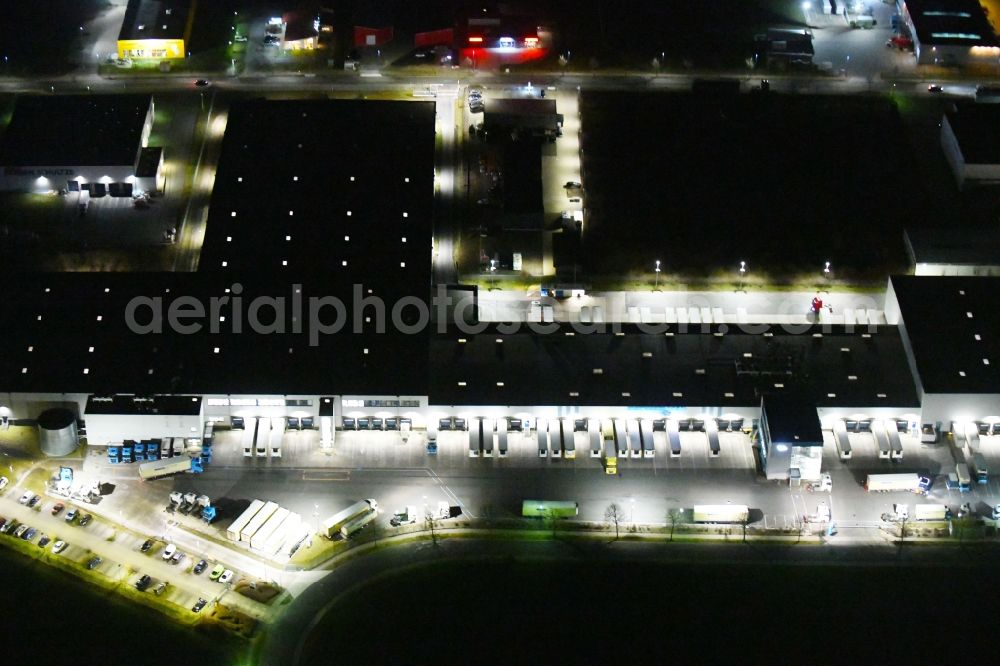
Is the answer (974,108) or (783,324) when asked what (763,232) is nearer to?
(783,324)

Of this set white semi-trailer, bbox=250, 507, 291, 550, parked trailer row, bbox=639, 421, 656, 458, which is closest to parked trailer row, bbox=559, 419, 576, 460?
parked trailer row, bbox=639, 421, 656, 458

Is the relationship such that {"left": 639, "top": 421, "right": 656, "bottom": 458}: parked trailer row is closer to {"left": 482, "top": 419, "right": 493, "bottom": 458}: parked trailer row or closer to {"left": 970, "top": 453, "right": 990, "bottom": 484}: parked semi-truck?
{"left": 482, "top": 419, "right": 493, "bottom": 458}: parked trailer row

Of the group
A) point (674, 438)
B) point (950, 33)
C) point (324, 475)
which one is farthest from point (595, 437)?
point (950, 33)

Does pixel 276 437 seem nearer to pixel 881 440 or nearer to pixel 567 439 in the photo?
pixel 567 439

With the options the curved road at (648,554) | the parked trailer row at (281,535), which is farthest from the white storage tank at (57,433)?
the curved road at (648,554)

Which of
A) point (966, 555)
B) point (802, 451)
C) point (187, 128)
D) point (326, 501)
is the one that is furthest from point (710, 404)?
point (187, 128)

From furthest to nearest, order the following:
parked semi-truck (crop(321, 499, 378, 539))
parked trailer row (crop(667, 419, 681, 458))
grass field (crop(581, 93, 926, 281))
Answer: grass field (crop(581, 93, 926, 281)) → parked trailer row (crop(667, 419, 681, 458)) → parked semi-truck (crop(321, 499, 378, 539))
